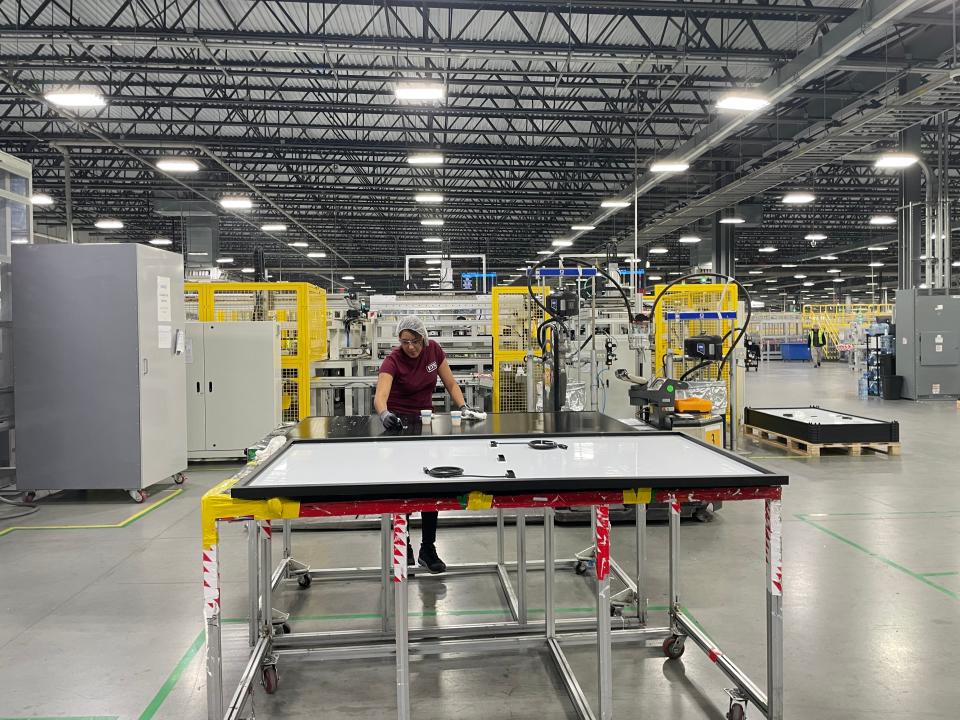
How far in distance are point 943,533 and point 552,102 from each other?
1071 cm

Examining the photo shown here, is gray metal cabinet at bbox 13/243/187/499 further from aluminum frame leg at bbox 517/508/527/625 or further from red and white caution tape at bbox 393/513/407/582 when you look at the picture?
red and white caution tape at bbox 393/513/407/582

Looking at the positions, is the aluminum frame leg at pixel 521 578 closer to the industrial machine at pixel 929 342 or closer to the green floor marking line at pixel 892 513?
the green floor marking line at pixel 892 513

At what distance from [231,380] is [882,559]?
640cm

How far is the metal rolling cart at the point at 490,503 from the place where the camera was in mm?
2281

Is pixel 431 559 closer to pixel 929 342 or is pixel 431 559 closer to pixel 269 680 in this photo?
pixel 269 680

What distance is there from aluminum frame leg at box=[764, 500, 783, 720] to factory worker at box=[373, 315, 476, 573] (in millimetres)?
2127

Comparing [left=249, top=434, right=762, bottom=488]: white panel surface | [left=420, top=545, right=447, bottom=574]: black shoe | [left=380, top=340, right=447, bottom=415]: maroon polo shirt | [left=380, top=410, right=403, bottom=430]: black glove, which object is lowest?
[left=420, top=545, right=447, bottom=574]: black shoe

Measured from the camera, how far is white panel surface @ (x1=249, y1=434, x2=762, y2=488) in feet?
7.97

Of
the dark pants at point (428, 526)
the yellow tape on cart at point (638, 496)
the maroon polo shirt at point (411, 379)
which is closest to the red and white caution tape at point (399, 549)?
the yellow tape on cart at point (638, 496)

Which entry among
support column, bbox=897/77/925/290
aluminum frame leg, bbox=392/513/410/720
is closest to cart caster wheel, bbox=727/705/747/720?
aluminum frame leg, bbox=392/513/410/720

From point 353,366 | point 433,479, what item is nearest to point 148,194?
point 353,366

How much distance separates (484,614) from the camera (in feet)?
12.2

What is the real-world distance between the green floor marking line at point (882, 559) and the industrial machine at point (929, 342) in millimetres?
10500

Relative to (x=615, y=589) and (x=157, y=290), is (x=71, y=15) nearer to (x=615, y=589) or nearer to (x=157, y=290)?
(x=157, y=290)
